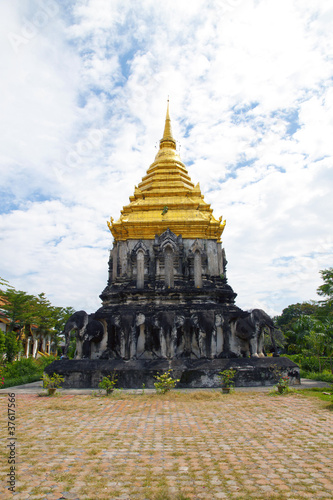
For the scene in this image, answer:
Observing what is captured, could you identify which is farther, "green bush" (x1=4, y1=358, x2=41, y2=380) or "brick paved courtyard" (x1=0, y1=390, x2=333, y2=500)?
"green bush" (x1=4, y1=358, x2=41, y2=380)

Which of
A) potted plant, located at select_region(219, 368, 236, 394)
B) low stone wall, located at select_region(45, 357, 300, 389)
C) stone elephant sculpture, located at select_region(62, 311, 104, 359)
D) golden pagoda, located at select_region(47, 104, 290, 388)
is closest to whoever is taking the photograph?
potted plant, located at select_region(219, 368, 236, 394)

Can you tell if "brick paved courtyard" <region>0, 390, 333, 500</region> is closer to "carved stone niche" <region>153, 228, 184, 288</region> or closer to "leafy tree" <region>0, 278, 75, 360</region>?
"carved stone niche" <region>153, 228, 184, 288</region>

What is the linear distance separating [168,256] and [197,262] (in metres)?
1.67

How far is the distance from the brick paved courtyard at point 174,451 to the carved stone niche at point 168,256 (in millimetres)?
10430

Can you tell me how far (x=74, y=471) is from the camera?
580 cm

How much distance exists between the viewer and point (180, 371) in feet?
51.7

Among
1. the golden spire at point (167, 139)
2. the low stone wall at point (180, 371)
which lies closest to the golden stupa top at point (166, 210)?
the golden spire at point (167, 139)

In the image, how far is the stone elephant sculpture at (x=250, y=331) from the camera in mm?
17719

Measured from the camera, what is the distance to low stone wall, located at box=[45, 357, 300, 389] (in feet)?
51.3

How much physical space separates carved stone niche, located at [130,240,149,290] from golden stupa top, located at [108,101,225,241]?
118cm

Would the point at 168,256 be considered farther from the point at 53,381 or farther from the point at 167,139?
the point at 167,139

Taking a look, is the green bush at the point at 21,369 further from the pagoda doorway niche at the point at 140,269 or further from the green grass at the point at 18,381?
the pagoda doorway niche at the point at 140,269

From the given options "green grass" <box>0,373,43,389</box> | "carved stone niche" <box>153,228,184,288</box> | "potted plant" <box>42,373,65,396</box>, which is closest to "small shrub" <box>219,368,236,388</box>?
"potted plant" <box>42,373,65,396</box>

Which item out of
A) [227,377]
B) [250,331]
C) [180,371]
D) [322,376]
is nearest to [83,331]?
[180,371]
